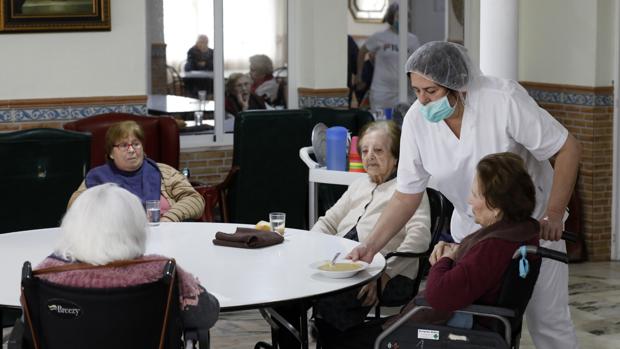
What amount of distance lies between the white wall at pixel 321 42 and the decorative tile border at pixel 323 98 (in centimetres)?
4

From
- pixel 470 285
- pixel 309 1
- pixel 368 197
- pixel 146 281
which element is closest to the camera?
pixel 146 281

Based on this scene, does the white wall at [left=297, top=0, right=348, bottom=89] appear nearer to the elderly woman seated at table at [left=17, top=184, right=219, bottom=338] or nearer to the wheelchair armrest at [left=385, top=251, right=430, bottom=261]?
the wheelchair armrest at [left=385, top=251, right=430, bottom=261]

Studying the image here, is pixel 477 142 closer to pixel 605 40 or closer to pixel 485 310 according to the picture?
pixel 485 310

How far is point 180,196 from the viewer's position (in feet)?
19.1

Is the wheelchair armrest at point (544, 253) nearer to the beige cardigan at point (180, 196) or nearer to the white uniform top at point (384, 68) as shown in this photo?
the beige cardigan at point (180, 196)

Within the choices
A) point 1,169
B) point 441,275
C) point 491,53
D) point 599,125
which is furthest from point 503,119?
point 599,125

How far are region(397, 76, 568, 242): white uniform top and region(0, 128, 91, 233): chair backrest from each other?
2.13m

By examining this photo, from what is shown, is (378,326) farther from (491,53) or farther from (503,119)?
(491,53)

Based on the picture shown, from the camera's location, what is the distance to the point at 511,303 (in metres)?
3.63

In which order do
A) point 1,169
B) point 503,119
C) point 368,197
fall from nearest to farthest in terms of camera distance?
point 503,119
point 368,197
point 1,169

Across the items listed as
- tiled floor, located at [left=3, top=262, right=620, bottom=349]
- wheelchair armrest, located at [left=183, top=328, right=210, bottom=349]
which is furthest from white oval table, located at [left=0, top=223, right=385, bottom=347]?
tiled floor, located at [left=3, top=262, right=620, bottom=349]

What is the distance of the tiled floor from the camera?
5.82 m

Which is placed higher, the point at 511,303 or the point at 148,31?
the point at 148,31

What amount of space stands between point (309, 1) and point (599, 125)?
7.16 feet
